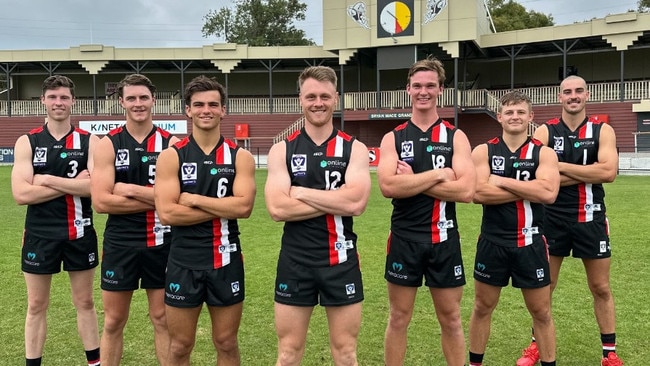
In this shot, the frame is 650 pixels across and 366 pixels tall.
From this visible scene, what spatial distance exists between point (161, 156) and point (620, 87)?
29396 mm

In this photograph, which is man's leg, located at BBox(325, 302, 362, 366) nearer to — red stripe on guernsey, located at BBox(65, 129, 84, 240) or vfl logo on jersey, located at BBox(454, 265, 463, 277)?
vfl logo on jersey, located at BBox(454, 265, 463, 277)

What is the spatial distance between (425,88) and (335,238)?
4.31ft

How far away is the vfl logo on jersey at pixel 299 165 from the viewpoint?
344cm

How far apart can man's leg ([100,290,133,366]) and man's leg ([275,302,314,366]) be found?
1.29 m

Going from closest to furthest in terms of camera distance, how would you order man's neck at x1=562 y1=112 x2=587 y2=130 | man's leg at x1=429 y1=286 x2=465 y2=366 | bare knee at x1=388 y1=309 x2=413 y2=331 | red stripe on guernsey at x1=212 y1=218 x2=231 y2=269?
red stripe on guernsey at x1=212 y1=218 x2=231 y2=269 → man's leg at x1=429 y1=286 x2=465 y2=366 → bare knee at x1=388 y1=309 x2=413 y2=331 → man's neck at x1=562 y1=112 x2=587 y2=130

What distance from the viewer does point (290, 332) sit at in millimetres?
3365

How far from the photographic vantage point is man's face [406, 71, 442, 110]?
382cm

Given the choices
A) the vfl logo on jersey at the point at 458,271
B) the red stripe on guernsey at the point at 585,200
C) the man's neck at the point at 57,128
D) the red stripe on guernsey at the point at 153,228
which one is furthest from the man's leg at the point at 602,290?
the man's neck at the point at 57,128

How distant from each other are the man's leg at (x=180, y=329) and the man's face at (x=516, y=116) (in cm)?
265

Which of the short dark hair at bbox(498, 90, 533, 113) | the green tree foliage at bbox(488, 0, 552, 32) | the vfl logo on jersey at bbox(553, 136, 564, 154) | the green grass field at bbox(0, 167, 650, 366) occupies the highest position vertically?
the green tree foliage at bbox(488, 0, 552, 32)

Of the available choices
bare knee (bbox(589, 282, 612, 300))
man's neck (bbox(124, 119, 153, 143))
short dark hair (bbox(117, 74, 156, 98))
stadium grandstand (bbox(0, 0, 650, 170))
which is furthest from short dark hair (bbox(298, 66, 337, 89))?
stadium grandstand (bbox(0, 0, 650, 170))

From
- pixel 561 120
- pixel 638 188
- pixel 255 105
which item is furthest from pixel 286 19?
pixel 561 120

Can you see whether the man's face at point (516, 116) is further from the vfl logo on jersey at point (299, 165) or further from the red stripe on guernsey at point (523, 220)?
the vfl logo on jersey at point (299, 165)

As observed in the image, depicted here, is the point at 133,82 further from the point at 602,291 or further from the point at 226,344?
the point at 602,291
